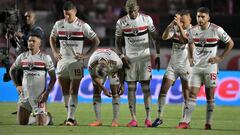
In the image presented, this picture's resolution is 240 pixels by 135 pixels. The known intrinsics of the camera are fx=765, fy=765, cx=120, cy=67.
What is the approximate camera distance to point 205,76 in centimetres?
1333

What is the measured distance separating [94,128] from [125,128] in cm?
54

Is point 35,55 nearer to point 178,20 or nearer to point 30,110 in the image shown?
point 30,110

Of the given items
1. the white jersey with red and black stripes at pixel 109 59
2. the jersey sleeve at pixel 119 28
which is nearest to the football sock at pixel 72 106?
the white jersey with red and black stripes at pixel 109 59

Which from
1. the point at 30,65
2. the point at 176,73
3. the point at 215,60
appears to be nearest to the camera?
the point at 215,60

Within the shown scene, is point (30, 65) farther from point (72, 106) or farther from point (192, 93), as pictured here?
point (192, 93)

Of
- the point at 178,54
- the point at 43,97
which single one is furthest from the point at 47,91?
the point at 178,54

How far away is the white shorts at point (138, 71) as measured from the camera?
1386 centimetres

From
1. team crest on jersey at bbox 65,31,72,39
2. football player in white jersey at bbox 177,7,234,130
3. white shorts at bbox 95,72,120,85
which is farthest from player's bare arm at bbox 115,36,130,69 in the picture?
football player in white jersey at bbox 177,7,234,130

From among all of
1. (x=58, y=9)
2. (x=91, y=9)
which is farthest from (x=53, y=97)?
(x=91, y=9)

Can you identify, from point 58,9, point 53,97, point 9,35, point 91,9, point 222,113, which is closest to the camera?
point 9,35

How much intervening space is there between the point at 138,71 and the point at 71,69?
122 cm

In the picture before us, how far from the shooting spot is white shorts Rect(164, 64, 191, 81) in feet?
46.3

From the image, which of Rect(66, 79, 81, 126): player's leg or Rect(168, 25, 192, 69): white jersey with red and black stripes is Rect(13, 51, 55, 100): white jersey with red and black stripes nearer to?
Rect(66, 79, 81, 126): player's leg

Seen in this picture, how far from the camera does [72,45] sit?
45.0 feet
